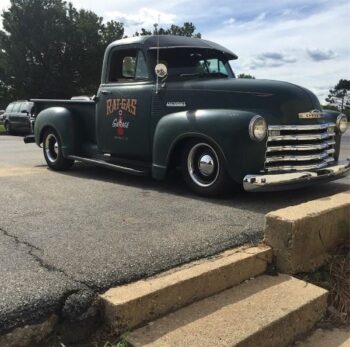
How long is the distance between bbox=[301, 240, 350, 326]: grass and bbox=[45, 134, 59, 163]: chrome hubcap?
16.7ft

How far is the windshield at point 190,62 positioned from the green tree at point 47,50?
1329 inches

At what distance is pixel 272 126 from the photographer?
5082 millimetres

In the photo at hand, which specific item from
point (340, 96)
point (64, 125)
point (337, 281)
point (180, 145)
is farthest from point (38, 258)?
point (340, 96)

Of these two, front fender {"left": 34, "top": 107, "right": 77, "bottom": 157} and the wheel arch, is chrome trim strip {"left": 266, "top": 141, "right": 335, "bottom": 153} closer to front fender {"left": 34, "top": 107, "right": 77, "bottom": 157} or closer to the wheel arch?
the wheel arch

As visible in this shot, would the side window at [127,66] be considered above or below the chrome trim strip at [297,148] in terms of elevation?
above

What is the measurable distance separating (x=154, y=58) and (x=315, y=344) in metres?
4.18

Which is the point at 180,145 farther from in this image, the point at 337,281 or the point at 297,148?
the point at 337,281

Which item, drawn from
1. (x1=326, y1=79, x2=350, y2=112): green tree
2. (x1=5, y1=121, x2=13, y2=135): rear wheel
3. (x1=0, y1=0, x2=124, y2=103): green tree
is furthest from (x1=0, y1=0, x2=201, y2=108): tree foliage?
(x1=326, y1=79, x2=350, y2=112): green tree

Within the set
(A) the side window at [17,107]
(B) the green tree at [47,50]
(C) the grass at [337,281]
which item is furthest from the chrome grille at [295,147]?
(B) the green tree at [47,50]

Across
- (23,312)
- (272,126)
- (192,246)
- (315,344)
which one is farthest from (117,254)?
(272,126)

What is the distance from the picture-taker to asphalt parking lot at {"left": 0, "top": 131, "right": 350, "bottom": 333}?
9.64 feet

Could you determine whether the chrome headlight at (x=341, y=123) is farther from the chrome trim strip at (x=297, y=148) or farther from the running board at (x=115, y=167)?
the running board at (x=115, y=167)

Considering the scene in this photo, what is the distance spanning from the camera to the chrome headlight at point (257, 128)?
4.97 metres

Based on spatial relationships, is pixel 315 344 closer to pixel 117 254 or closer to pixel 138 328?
pixel 138 328
